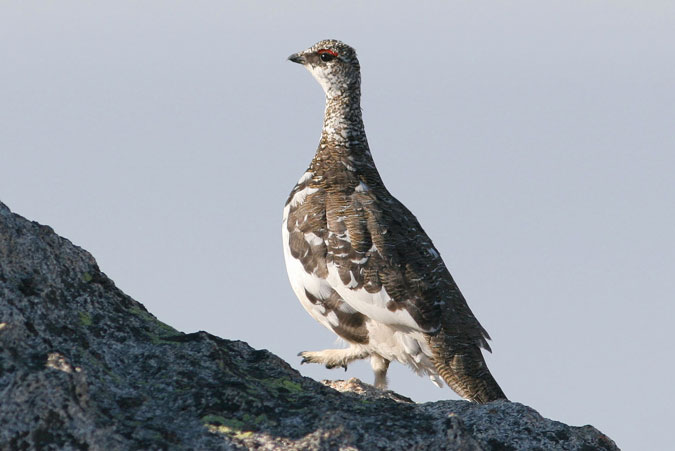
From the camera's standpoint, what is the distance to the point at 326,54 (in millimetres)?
13008

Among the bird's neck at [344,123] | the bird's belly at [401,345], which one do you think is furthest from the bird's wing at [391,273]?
the bird's neck at [344,123]

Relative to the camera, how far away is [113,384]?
5051 millimetres

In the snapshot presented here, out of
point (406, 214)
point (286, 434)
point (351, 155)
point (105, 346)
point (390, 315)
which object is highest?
point (351, 155)

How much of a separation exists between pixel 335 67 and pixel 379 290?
12.4 feet

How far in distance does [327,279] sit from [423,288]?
1.00m

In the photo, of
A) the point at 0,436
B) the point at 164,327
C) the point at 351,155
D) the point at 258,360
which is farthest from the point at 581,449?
the point at 351,155

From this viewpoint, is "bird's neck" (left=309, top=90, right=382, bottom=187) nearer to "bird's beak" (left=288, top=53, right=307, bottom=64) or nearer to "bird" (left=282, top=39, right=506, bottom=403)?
"bird" (left=282, top=39, right=506, bottom=403)

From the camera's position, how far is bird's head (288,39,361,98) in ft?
42.3

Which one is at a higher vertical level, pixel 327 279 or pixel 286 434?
pixel 327 279

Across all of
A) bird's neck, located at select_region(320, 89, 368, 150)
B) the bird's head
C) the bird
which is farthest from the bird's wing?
the bird's head

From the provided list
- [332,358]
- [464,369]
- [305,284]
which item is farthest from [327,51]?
[464,369]

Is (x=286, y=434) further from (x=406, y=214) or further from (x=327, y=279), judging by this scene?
(x=406, y=214)

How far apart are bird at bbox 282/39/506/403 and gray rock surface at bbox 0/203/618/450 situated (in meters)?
4.16

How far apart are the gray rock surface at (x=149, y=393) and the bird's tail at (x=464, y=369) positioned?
13.2 feet
